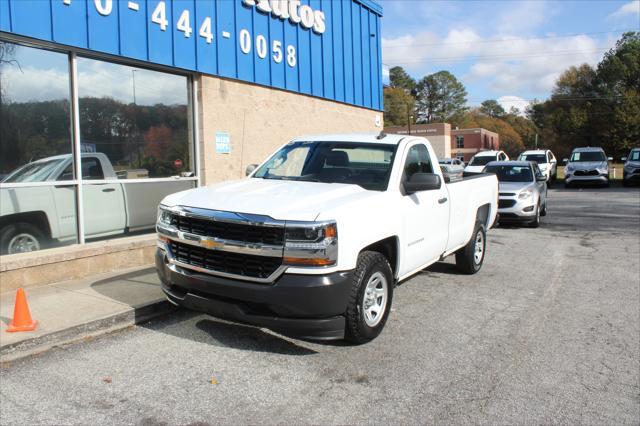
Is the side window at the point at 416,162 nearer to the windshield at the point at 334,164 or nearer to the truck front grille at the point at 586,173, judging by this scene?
the windshield at the point at 334,164

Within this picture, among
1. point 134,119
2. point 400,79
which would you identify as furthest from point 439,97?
point 134,119

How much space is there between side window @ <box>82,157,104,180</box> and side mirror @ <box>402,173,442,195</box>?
4.82m

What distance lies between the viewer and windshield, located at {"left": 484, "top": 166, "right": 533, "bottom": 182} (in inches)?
552

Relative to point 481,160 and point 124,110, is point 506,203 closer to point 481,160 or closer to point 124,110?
point 124,110

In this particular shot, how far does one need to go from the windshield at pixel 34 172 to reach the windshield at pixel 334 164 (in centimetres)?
313

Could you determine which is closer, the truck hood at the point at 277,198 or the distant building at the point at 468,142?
the truck hood at the point at 277,198

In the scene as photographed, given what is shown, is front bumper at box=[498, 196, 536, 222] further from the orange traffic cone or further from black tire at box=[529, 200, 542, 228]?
the orange traffic cone

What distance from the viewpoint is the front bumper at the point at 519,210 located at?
1290cm

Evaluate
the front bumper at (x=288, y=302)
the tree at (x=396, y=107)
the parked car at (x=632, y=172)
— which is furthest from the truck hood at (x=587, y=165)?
the tree at (x=396, y=107)

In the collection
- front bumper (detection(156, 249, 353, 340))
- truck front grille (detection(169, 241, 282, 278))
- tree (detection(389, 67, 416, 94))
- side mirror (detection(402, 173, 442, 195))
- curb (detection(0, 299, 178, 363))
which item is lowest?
curb (detection(0, 299, 178, 363))

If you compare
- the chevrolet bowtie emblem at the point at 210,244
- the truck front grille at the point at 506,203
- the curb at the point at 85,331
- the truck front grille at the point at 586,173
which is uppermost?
the truck front grille at the point at 586,173

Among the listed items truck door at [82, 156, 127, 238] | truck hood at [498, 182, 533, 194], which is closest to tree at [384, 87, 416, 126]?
truck hood at [498, 182, 533, 194]

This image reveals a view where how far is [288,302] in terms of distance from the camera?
422cm

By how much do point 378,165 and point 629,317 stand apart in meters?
3.22
